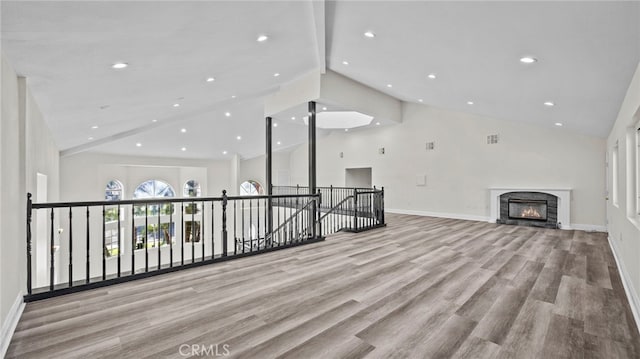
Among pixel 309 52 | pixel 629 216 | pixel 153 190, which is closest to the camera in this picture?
pixel 629 216

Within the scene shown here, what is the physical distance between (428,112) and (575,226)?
4.94 meters

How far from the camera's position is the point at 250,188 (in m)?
15.2

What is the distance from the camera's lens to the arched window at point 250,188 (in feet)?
48.8

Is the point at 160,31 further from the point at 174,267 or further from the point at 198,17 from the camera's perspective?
the point at 174,267

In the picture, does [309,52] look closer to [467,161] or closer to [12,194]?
[12,194]

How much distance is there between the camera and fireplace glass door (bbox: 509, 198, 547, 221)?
24.2ft

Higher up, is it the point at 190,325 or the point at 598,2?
the point at 598,2

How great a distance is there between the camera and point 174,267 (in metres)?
3.61

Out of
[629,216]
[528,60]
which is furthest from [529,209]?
[528,60]

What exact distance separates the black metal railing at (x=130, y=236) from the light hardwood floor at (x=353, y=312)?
14.3 inches

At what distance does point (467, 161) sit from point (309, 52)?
19.9 ft

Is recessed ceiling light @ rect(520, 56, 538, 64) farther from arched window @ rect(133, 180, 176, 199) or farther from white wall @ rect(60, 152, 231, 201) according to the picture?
arched window @ rect(133, 180, 176, 199)

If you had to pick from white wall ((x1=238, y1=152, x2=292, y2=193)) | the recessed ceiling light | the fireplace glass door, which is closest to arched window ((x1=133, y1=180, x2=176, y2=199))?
white wall ((x1=238, y1=152, x2=292, y2=193))

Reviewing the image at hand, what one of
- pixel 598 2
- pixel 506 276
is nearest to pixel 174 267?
pixel 506 276
